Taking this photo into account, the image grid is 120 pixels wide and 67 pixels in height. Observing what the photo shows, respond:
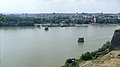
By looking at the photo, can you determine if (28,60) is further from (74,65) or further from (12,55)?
(74,65)

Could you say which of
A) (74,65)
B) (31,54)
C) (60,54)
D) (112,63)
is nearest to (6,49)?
(31,54)

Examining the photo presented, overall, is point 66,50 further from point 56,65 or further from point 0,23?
point 0,23

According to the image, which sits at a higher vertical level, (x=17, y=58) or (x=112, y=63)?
(x=112, y=63)

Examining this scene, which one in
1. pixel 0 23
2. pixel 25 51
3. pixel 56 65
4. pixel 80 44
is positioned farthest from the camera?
pixel 0 23

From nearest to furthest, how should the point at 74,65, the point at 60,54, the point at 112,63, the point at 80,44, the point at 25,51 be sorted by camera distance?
the point at 112,63, the point at 74,65, the point at 60,54, the point at 25,51, the point at 80,44

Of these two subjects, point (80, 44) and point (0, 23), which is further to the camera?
point (0, 23)

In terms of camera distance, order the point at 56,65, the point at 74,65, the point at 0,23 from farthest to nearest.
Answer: the point at 0,23 < the point at 56,65 < the point at 74,65

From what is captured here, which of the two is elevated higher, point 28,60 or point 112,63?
point 112,63

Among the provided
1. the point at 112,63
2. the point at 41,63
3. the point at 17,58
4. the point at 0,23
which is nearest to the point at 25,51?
the point at 17,58

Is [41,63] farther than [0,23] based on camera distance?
No
